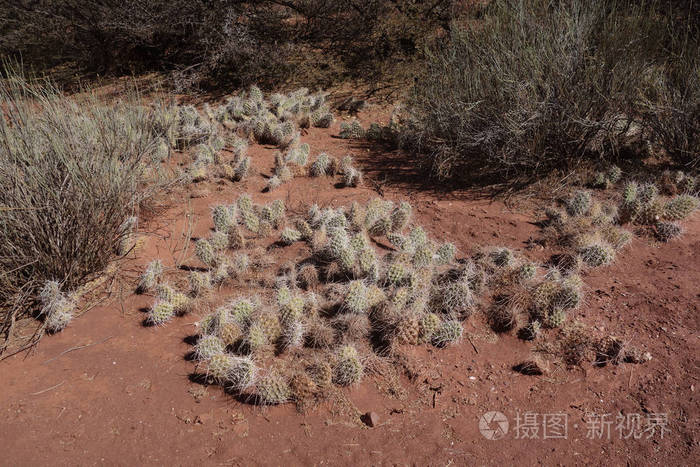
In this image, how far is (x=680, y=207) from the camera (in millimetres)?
4016

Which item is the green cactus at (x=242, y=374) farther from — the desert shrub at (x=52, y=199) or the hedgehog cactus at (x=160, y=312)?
the desert shrub at (x=52, y=199)

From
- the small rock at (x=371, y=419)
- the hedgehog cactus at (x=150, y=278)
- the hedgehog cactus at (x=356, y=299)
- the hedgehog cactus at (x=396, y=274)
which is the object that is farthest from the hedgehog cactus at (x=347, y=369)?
the hedgehog cactus at (x=150, y=278)

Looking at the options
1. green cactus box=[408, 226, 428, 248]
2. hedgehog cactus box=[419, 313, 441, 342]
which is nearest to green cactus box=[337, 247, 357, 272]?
green cactus box=[408, 226, 428, 248]

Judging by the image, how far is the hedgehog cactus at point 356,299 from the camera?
124 inches

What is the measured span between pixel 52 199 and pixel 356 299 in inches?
83.1

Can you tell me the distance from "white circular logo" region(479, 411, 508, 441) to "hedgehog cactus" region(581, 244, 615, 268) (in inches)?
60.3

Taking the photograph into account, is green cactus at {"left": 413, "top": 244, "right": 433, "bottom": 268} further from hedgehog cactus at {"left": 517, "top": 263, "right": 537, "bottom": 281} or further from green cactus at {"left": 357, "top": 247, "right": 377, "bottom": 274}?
hedgehog cactus at {"left": 517, "top": 263, "right": 537, "bottom": 281}

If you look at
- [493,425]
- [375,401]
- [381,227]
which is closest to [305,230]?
[381,227]

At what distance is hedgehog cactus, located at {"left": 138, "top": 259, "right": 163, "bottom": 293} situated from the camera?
3.50m

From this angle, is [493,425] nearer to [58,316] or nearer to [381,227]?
[381,227]

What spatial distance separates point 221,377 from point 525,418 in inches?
64.7

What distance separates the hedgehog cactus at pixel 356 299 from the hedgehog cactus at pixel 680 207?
2.65 meters

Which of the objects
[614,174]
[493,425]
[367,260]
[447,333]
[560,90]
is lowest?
[493,425]

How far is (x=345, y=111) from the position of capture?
23.7ft
